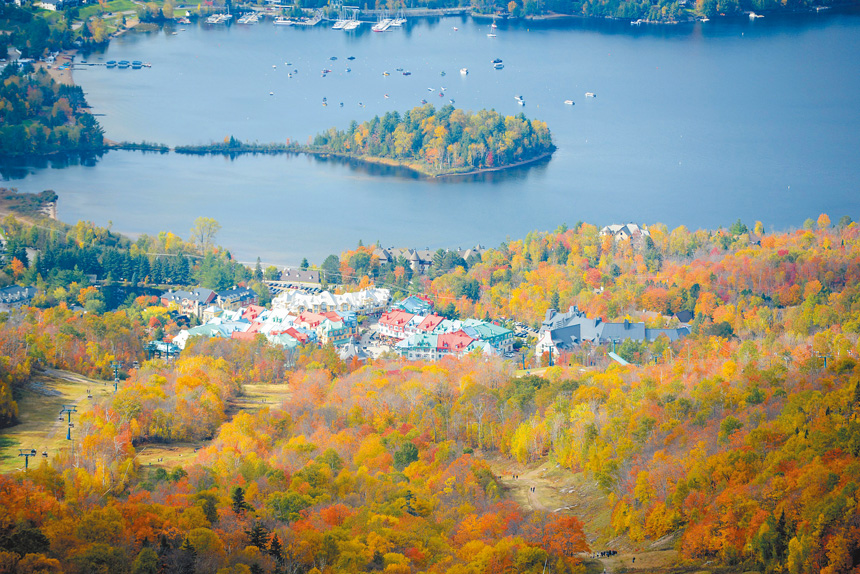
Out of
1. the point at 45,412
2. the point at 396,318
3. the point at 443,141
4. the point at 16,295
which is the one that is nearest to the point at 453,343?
the point at 396,318

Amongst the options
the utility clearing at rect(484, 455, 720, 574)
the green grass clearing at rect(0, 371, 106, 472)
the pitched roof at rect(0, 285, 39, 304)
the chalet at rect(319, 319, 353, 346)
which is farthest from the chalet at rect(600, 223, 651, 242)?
the green grass clearing at rect(0, 371, 106, 472)

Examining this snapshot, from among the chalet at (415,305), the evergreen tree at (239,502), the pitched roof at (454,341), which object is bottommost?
the pitched roof at (454,341)

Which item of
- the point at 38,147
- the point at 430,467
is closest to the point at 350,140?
the point at 38,147

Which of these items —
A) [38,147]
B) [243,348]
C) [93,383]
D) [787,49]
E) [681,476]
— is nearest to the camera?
[681,476]

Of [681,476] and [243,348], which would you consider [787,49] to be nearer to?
[243,348]

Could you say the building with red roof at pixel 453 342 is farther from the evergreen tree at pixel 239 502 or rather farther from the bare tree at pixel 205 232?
the evergreen tree at pixel 239 502

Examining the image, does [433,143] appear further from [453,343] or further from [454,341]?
[453,343]

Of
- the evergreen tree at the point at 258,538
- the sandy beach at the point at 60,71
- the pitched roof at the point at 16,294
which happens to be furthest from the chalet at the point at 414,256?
the sandy beach at the point at 60,71

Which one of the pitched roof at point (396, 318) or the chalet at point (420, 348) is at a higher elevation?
the pitched roof at point (396, 318)
